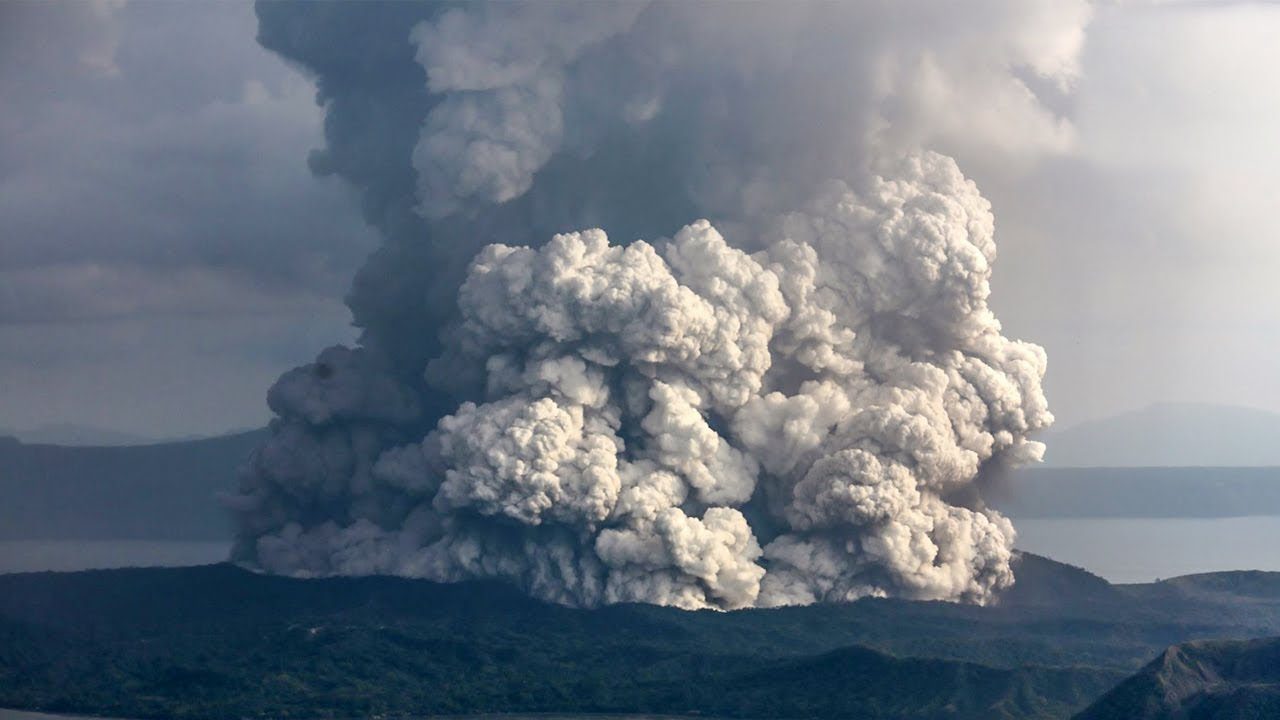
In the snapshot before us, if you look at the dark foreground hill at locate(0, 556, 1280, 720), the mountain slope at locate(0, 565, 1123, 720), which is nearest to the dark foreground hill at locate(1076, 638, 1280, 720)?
the mountain slope at locate(0, 565, 1123, 720)

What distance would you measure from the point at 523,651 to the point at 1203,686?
21.4 meters

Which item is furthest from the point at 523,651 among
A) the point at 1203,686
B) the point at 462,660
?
the point at 1203,686

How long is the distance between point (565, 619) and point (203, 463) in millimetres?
59993

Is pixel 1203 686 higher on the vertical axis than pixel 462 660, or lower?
lower

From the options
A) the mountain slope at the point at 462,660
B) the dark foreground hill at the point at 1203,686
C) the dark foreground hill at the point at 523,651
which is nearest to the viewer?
the dark foreground hill at the point at 1203,686

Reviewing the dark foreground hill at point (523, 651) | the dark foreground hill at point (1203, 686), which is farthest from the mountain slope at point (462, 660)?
the dark foreground hill at point (1203, 686)


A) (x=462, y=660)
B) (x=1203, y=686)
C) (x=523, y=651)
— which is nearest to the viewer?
(x=1203, y=686)

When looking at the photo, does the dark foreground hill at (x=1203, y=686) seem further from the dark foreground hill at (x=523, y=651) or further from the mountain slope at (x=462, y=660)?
→ the dark foreground hill at (x=523, y=651)

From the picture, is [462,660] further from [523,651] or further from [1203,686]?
[1203,686]

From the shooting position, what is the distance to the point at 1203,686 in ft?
159

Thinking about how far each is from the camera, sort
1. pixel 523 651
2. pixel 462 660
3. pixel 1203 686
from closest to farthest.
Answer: pixel 1203 686, pixel 462 660, pixel 523 651

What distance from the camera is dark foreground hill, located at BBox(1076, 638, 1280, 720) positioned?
45.7 meters

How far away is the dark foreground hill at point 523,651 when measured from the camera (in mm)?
53688

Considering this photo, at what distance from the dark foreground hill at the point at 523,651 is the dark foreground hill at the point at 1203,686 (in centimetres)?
381
